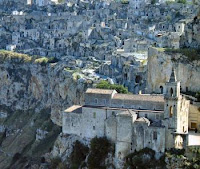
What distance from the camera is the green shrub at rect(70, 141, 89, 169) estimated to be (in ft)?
187

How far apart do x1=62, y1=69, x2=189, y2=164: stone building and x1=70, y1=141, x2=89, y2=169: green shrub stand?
128 centimetres

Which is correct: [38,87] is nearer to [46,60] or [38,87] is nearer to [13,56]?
[46,60]

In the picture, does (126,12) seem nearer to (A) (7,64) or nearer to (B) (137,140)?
(A) (7,64)

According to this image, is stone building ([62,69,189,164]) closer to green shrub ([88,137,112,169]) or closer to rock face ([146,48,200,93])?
green shrub ([88,137,112,169])

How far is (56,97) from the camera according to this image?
83.8 metres

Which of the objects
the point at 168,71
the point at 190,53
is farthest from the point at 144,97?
the point at 190,53

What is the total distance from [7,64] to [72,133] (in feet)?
139

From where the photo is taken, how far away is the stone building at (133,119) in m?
49.4

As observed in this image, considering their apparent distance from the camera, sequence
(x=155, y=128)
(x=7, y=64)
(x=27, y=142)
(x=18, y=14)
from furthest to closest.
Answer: (x=18, y=14), (x=7, y=64), (x=27, y=142), (x=155, y=128)

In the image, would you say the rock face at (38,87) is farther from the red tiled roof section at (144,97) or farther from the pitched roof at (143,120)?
the pitched roof at (143,120)

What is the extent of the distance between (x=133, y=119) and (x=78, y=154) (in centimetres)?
964

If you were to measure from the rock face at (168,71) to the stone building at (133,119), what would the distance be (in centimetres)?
636

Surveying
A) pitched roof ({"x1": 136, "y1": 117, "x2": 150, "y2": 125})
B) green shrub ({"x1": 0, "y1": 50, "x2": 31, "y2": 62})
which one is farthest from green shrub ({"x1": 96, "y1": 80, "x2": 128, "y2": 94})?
green shrub ({"x1": 0, "y1": 50, "x2": 31, "y2": 62})

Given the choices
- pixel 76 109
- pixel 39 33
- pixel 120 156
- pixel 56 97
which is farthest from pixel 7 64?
pixel 120 156
